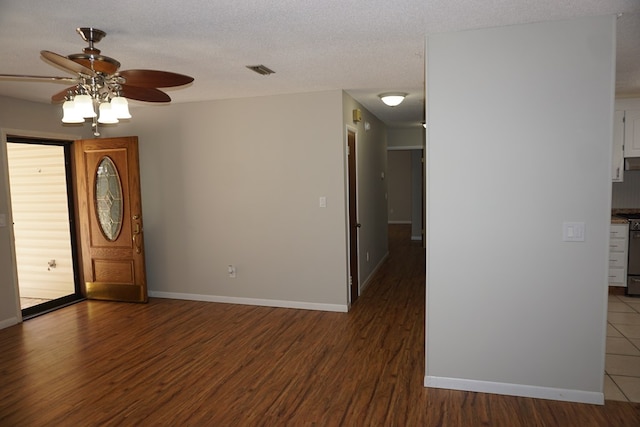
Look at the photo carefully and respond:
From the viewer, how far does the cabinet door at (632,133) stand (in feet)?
17.1

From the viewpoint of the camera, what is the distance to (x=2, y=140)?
4461mm

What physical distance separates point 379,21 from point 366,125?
10.7ft

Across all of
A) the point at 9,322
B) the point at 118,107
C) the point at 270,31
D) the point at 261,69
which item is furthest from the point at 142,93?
the point at 9,322

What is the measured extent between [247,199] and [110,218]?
1.82 metres

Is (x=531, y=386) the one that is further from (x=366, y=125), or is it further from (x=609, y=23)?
(x=366, y=125)

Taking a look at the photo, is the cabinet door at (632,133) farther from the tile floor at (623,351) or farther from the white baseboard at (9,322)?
the white baseboard at (9,322)

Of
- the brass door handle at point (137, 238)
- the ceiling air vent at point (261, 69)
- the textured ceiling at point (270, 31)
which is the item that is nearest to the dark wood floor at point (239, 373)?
the brass door handle at point (137, 238)

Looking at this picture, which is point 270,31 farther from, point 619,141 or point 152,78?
point 619,141

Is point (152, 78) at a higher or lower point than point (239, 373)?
→ higher

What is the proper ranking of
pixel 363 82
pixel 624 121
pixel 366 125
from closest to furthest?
pixel 363 82 < pixel 624 121 < pixel 366 125

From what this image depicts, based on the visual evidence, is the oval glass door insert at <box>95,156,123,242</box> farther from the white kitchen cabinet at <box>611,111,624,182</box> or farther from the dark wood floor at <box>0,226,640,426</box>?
the white kitchen cabinet at <box>611,111,624,182</box>

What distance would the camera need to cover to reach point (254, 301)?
5047mm

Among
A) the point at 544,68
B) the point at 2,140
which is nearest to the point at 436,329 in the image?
the point at 544,68

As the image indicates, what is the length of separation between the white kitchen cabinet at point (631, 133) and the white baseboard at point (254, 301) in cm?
404
